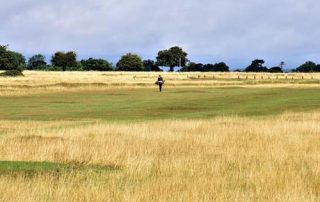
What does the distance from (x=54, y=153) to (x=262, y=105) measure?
91.0 ft

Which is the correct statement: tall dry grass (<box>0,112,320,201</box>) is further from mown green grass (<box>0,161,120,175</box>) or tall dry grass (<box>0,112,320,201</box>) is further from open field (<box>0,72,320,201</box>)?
mown green grass (<box>0,161,120,175</box>)

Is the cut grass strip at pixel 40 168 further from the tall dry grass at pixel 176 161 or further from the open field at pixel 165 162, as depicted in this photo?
the tall dry grass at pixel 176 161

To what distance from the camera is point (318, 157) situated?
52.9 ft

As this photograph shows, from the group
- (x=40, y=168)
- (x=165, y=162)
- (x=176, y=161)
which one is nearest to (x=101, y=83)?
(x=176, y=161)

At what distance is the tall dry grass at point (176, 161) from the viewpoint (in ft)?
35.9

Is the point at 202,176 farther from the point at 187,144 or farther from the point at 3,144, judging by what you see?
the point at 3,144

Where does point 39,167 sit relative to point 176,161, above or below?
above

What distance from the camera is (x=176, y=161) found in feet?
49.8

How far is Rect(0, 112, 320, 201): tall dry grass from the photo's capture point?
11.0 meters

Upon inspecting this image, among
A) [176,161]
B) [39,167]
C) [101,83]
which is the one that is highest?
[39,167]

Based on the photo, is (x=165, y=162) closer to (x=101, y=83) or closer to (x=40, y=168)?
(x=40, y=168)

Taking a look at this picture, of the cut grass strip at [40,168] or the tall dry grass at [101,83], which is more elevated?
the cut grass strip at [40,168]

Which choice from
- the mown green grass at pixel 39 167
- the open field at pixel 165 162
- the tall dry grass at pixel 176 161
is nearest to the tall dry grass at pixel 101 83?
the open field at pixel 165 162

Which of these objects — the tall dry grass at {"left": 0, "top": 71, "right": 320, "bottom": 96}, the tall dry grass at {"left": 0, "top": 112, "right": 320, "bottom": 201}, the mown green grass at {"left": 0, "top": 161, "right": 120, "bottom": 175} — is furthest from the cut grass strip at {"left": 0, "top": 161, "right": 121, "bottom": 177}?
the tall dry grass at {"left": 0, "top": 71, "right": 320, "bottom": 96}
